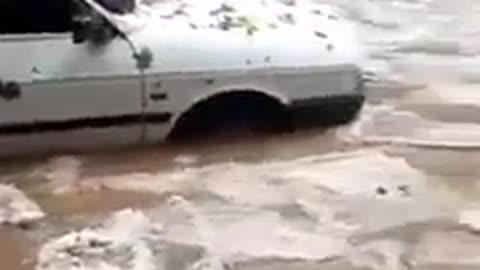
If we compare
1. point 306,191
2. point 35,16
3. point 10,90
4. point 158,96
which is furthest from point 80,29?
point 306,191

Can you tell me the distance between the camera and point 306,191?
7602mm

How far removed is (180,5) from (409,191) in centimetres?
222

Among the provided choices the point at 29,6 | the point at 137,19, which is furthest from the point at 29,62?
the point at 137,19

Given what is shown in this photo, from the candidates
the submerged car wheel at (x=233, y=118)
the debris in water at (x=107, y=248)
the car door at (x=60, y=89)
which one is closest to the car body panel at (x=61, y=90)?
the car door at (x=60, y=89)

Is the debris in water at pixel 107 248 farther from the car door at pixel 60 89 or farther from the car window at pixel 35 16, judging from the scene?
the car window at pixel 35 16

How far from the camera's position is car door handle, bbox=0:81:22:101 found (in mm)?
7438

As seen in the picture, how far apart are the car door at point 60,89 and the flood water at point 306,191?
0.25 meters

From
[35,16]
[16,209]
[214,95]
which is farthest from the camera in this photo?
[214,95]

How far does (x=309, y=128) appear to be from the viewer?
857 centimetres

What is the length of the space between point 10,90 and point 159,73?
0.99m

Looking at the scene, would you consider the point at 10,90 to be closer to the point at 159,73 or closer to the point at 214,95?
the point at 159,73

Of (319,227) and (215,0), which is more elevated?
(215,0)

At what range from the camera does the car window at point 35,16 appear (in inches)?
295

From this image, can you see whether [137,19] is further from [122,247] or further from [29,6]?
[122,247]
